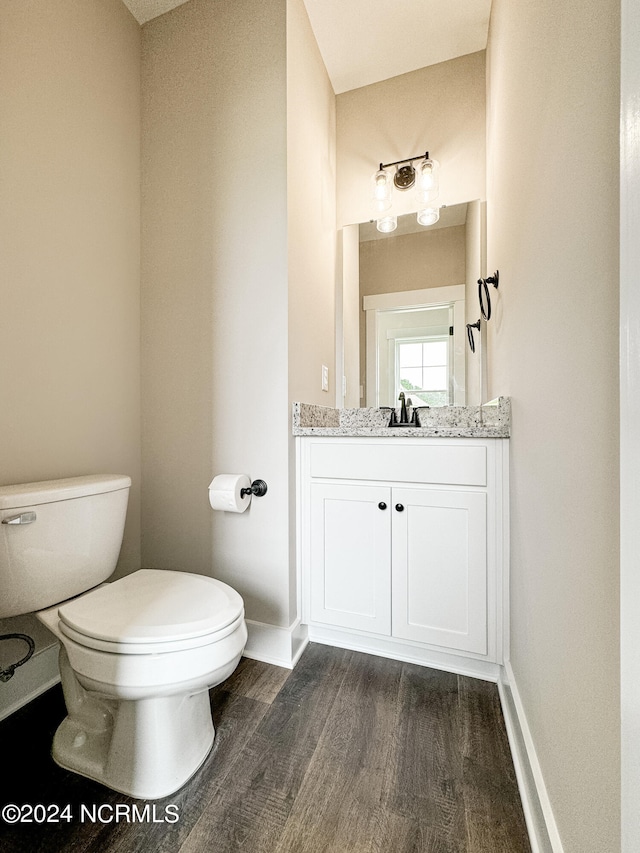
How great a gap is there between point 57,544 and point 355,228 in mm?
1892

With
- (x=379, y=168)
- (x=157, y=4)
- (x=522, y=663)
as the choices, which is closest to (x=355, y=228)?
(x=379, y=168)

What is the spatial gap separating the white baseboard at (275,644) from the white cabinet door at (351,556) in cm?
11

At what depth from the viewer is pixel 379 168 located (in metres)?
1.92

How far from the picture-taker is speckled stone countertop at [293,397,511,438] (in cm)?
124

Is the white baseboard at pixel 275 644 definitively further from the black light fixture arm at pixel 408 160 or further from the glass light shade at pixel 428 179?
the black light fixture arm at pixel 408 160

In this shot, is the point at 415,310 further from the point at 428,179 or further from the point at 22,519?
the point at 22,519

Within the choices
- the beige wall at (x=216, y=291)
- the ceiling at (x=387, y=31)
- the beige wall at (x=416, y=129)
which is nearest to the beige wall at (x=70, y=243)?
the beige wall at (x=216, y=291)

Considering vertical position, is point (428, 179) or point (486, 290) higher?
point (428, 179)

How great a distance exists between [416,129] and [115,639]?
2408mm

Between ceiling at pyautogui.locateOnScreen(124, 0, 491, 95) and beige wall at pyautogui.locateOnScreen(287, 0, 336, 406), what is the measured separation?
3.3 inches

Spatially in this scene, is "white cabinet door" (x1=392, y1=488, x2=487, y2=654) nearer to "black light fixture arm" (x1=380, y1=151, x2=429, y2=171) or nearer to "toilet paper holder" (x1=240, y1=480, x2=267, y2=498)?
"toilet paper holder" (x1=240, y1=480, x2=267, y2=498)

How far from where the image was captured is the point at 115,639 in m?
0.85

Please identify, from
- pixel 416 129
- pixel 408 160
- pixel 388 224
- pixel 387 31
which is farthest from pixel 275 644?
pixel 387 31

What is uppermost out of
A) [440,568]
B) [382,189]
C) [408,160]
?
[408,160]
